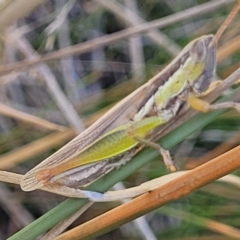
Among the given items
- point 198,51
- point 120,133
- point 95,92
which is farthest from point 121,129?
point 95,92

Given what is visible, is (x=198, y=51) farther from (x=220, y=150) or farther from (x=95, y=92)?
(x=95, y=92)

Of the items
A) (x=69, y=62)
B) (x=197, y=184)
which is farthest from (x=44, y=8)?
(x=197, y=184)

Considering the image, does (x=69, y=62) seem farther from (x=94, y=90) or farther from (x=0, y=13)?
(x=0, y=13)

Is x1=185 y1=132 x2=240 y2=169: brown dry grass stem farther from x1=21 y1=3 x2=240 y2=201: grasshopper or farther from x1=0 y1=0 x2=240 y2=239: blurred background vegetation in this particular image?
x1=21 y1=3 x2=240 y2=201: grasshopper

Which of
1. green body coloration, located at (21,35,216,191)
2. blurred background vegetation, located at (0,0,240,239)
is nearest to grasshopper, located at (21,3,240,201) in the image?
green body coloration, located at (21,35,216,191)

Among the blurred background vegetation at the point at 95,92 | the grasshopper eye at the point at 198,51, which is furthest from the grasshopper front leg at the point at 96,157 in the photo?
the blurred background vegetation at the point at 95,92

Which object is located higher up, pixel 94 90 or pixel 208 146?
pixel 94 90
